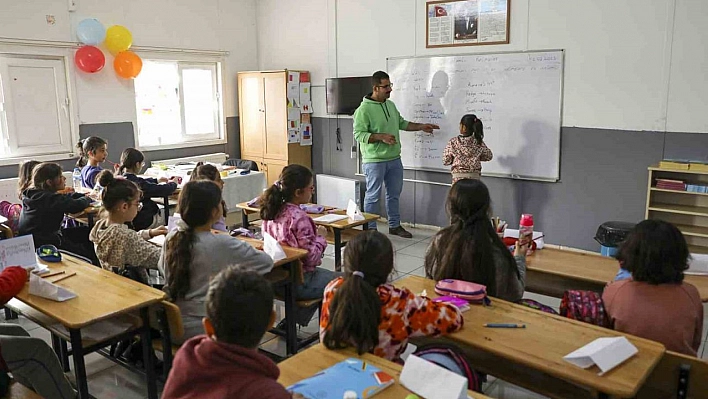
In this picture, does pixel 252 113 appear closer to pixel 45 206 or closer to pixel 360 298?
pixel 45 206

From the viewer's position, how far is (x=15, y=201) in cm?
548

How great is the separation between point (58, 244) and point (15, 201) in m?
1.95

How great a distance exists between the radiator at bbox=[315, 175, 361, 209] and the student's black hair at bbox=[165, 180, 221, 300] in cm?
425

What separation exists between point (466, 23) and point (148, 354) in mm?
4391

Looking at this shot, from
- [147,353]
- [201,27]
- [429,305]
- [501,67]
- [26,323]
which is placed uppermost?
[201,27]

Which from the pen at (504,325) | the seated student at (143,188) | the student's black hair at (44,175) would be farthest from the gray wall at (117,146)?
the pen at (504,325)

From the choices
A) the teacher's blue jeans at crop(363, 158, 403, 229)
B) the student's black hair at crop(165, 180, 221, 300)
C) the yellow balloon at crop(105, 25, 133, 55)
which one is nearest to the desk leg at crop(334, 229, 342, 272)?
the student's black hair at crop(165, 180, 221, 300)

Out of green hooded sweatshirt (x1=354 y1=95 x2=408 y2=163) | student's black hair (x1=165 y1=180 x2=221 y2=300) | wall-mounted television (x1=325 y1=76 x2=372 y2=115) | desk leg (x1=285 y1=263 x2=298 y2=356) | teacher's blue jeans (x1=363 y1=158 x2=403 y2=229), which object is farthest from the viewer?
wall-mounted television (x1=325 y1=76 x2=372 y2=115)

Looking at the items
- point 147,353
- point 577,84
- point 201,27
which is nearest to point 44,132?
point 201,27

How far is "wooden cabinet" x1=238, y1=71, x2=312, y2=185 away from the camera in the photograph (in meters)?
7.06

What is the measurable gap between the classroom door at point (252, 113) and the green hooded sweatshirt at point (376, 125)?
1910 millimetres

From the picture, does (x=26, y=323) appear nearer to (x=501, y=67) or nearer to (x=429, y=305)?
(x=429, y=305)

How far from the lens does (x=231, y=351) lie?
1.30 m

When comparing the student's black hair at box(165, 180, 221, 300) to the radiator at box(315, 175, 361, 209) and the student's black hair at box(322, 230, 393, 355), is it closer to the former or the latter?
the student's black hair at box(322, 230, 393, 355)
